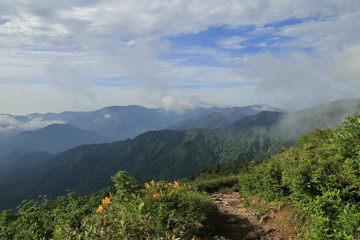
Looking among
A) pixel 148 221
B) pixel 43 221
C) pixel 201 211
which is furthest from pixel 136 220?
pixel 43 221

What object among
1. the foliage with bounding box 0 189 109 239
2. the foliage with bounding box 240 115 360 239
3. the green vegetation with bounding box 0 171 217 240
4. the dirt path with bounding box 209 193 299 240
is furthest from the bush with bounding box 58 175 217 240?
the foliage with bounding box 240 115 360 239

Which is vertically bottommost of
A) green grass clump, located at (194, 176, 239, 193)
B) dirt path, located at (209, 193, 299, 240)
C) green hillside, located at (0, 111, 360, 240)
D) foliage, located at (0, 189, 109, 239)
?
green grass clump, located at (194, 176, 239, 193)

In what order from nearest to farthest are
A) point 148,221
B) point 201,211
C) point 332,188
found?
point 148,221 → point 332,188 → point 201,211

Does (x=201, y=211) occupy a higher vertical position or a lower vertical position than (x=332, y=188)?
lower

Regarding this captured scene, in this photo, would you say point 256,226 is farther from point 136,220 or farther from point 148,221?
point 136,220

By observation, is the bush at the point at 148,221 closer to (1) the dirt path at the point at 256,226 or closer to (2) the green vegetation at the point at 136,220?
(2) the green vegetation at the point at 136,220

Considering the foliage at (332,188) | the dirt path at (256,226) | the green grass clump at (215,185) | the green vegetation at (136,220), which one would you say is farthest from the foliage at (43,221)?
the green grass clump at (215,185)

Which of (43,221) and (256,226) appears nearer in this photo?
(43,221)

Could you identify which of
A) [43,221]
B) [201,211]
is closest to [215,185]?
[201,211]

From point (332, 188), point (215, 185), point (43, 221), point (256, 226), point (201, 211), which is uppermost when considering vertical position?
point (332, 188)

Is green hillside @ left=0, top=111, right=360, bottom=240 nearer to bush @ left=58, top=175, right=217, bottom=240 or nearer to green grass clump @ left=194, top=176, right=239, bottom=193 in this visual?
bush @ left=58, top=175, right=217, bottom=240

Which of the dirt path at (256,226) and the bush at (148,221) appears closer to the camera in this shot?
the bush at (148,221)

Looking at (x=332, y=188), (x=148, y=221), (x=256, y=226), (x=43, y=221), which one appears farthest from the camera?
(x=256, y=226)

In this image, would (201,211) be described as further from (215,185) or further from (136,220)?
(215,185)
